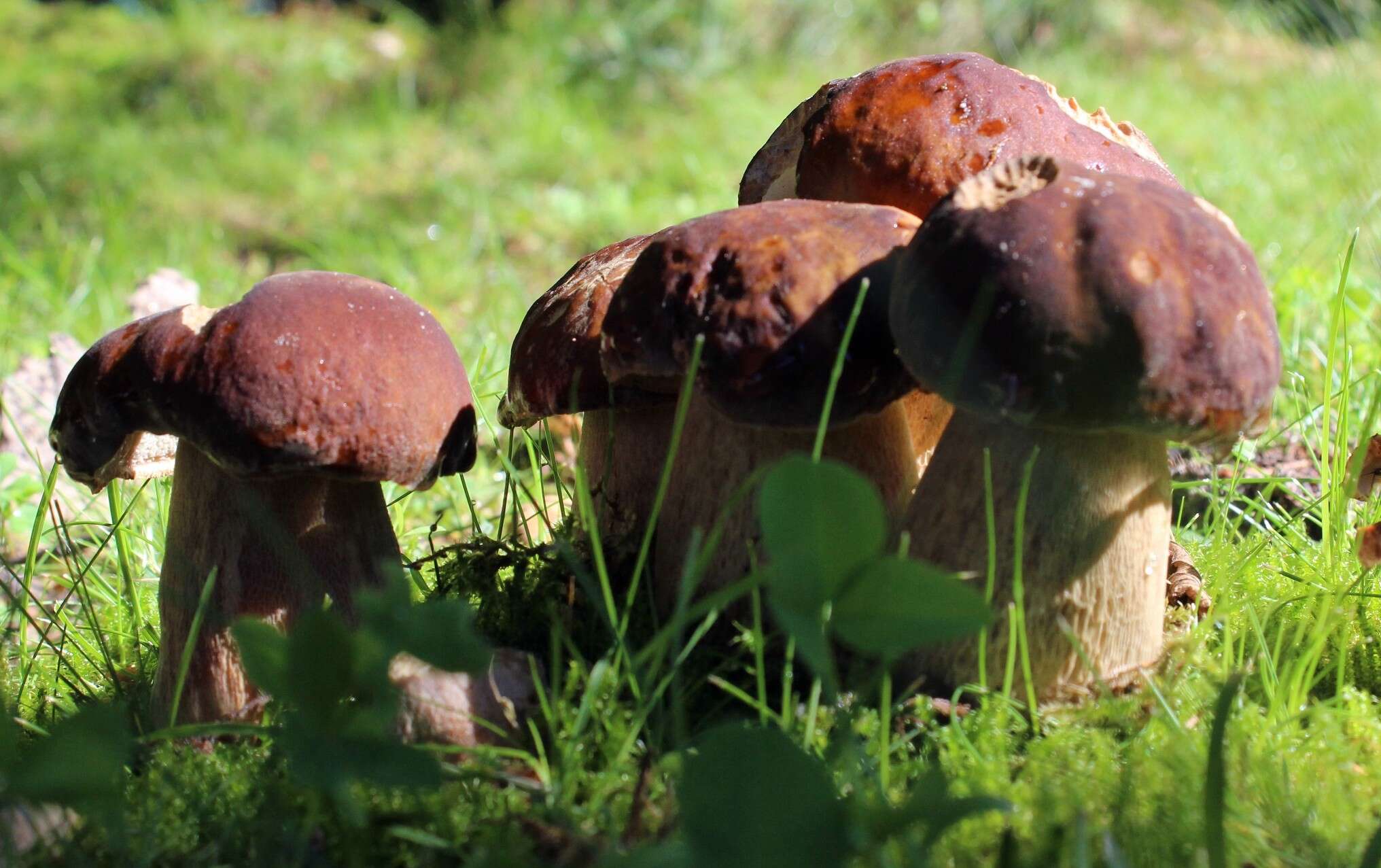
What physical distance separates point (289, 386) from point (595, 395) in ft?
1.84

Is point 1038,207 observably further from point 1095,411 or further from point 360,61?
point 360,61

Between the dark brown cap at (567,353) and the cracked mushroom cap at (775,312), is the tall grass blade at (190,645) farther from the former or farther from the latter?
the cracked mushroom cap at (775,312)

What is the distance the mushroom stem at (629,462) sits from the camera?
1.99 meters

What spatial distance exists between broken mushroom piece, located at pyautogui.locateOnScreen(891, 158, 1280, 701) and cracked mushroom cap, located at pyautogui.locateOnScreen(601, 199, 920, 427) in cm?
10

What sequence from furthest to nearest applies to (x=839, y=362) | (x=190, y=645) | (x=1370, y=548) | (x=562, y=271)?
(x=562, y=271), (x=1370, y=548), (x=190, y=645), (x=839, y=362)

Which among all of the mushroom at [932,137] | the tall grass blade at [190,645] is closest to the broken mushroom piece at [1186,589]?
the mushroom at [932,137]

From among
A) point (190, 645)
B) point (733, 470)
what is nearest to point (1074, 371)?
point (733, 470)

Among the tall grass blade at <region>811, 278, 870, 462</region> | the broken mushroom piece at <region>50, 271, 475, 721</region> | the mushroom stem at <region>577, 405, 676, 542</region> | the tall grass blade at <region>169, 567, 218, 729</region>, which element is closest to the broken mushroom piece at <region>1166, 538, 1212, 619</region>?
the tall grass blade at <region>811, 278, 870, 462</region>

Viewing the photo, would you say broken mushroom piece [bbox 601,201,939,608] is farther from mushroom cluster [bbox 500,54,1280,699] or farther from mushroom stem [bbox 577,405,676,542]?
mushroom stem [bbox 577,405,676,542]

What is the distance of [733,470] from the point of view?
1.77m

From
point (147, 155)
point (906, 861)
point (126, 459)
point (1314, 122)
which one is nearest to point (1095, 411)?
point (906, 861)

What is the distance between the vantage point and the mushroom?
70.0 inches

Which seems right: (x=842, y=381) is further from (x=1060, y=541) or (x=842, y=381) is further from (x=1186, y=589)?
(x=1186, y=589)

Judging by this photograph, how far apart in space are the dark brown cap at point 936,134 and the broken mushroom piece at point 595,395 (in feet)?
1.27
